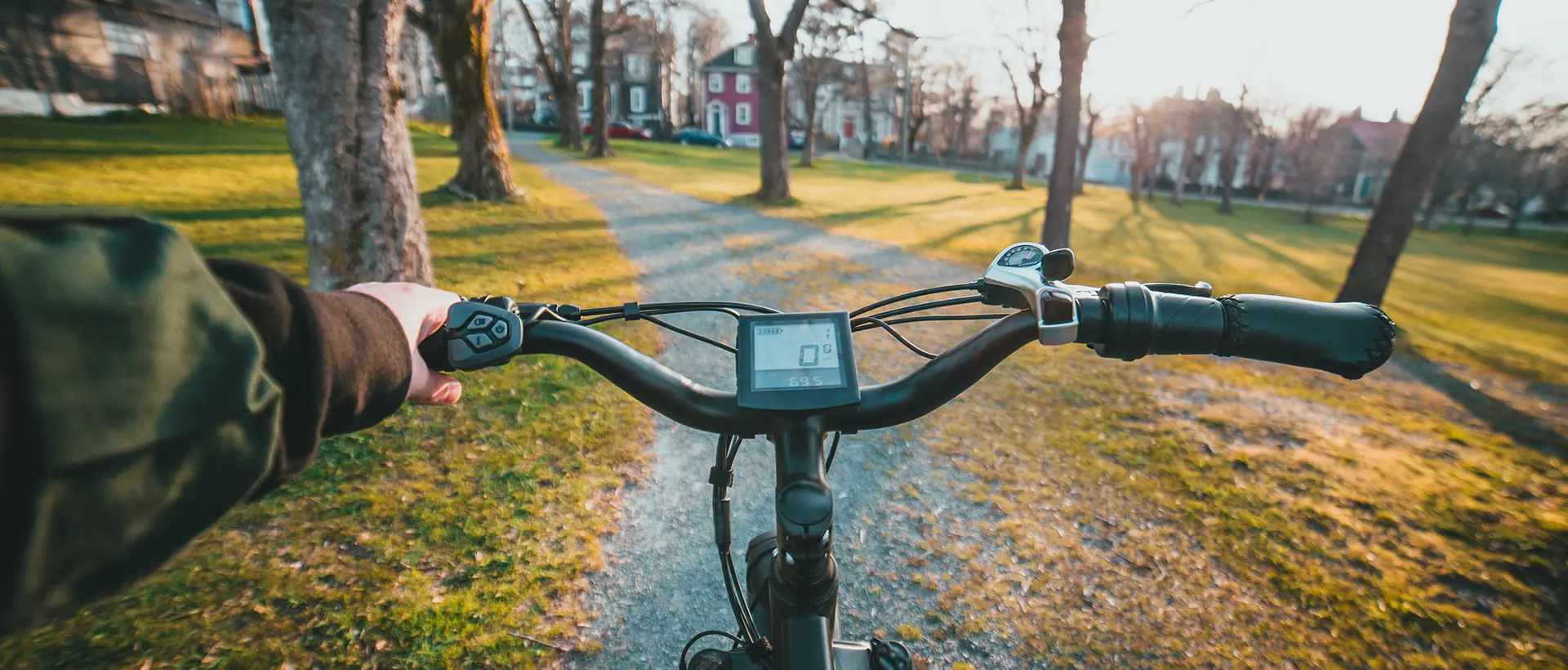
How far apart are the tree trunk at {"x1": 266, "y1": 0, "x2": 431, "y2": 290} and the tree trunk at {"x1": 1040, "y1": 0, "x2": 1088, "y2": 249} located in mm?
10228

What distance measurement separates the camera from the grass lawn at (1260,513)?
3.24 metres

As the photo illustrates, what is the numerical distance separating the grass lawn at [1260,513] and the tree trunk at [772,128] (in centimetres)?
975

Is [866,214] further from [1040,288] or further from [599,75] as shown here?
[1040,288]

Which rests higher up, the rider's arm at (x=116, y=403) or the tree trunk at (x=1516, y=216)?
the rider's arm at (x=116, y=403)

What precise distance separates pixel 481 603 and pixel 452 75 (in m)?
13.6

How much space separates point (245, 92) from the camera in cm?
2936

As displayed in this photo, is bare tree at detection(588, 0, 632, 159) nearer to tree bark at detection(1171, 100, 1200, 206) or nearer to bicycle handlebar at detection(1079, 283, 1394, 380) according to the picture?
bicycle handlebar at detection(1079, 283, 1394, 380)

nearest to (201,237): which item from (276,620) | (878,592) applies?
(276,620)

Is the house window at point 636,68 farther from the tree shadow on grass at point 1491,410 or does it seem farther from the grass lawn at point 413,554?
the tree shadow on grass at point 1491,410

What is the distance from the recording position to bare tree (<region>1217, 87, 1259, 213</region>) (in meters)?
37.7

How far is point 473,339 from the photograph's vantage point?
1.51m

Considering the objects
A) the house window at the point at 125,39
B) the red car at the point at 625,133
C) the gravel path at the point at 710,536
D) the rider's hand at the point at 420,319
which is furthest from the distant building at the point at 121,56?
the rider's hand at the point at 420,319

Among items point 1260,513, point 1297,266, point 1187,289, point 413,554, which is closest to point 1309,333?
point 1187,289

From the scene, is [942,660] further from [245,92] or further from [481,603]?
[245,92]
